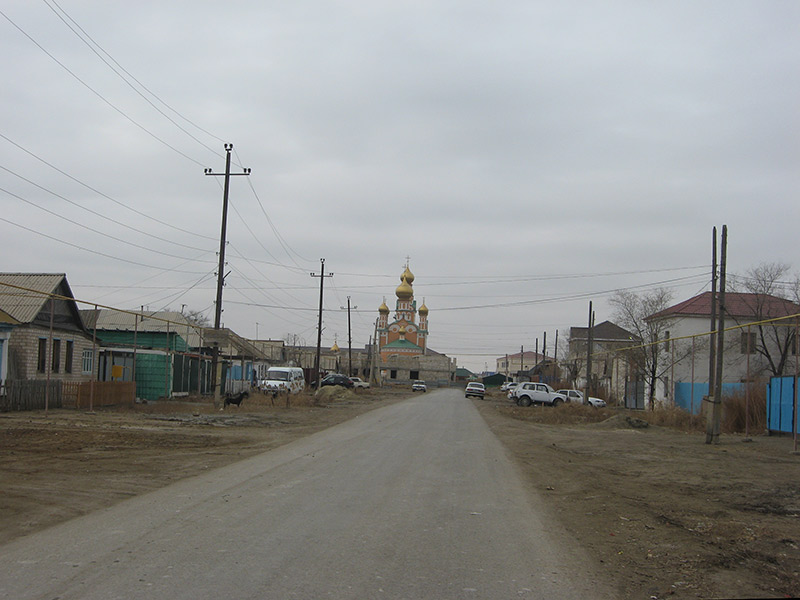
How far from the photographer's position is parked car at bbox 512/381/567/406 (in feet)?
168

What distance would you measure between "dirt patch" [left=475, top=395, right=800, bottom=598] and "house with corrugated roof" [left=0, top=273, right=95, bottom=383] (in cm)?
1940

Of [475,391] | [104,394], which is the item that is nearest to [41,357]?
[104,394]

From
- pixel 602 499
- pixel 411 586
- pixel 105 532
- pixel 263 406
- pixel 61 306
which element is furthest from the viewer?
pixel 263 406

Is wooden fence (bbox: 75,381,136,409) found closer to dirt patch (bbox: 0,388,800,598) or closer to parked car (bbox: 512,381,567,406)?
dirt patch (bbox: 0,388,800,598)

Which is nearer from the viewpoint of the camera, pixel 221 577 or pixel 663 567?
pixel 221 577

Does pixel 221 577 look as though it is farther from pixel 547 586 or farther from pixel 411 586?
pixel 547 586

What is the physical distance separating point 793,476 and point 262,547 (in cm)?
1184

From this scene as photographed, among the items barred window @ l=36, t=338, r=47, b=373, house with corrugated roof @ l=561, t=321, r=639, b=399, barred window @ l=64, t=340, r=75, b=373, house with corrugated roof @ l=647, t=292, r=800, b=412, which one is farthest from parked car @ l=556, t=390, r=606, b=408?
barred window @ l=36, t=338, r=47, b=373

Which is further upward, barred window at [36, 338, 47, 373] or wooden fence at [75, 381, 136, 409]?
barred window at [36, 338, 47, 373]

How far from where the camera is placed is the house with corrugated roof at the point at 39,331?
28.3 metres

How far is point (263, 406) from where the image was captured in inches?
1447

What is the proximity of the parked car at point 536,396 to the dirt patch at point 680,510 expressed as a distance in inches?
1147

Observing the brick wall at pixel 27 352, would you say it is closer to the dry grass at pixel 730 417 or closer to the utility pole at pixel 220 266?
the utility pole at pixel 220 266

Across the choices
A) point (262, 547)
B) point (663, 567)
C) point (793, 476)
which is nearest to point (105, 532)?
point (262, 547)
